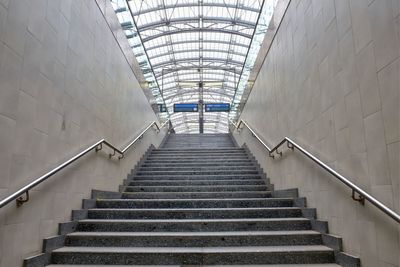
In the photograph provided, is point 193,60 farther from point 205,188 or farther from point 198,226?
point 198,226

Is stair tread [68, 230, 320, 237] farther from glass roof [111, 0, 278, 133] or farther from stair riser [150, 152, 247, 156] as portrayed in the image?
glass roof [111, 0, 278, 133]

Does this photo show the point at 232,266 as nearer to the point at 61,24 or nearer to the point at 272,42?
the point at 61,24

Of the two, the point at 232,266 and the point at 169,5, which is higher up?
the point at 169,5

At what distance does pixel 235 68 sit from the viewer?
2222cm

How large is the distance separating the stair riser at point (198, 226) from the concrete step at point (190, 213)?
0.94 feet

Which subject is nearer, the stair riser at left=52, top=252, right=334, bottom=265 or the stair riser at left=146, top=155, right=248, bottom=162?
the stair riser at left=52, top=252, right=334, bottom=265

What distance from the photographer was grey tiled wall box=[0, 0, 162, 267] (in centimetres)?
229

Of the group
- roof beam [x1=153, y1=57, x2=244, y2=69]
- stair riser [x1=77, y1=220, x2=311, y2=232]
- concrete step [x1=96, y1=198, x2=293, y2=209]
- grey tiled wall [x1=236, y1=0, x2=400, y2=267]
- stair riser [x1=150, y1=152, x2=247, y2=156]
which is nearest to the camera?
grey tiled wall [x1=236, y1=0, x2=400, y2=267]

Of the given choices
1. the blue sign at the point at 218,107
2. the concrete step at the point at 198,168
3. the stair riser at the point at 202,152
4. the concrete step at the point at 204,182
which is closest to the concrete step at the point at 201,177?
the concrete step at the point at 204,182

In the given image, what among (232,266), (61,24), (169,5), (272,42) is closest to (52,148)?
(61,24)

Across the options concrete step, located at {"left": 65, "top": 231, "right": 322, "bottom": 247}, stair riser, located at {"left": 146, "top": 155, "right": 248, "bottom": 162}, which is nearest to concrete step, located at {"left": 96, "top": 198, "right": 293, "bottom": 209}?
concrete step, located at {"left": 65, "top": 231, "right": 322, "bottom": 247}

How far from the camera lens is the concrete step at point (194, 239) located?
120 inches

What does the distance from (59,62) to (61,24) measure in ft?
1.37

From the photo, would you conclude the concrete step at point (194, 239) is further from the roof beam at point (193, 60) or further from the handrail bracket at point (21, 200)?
the roof beam at point (193, 60)
